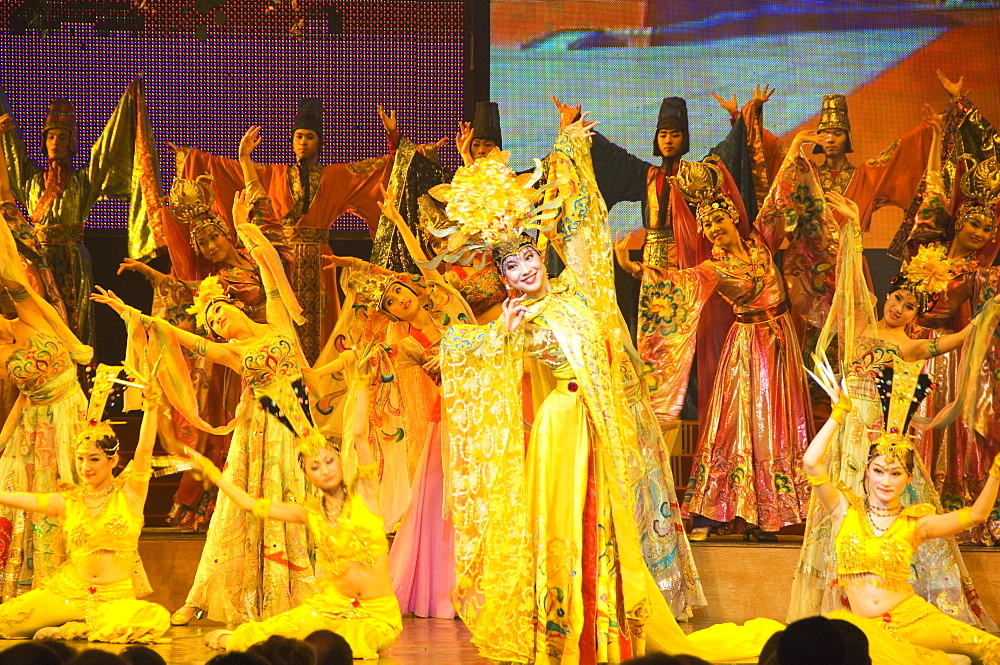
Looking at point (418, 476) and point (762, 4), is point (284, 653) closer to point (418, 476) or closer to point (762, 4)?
point (418, 476)

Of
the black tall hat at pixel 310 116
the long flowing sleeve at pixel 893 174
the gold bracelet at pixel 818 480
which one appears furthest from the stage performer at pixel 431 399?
the long flowing sleeve at pixel 893 174

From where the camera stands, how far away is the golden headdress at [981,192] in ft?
19.5

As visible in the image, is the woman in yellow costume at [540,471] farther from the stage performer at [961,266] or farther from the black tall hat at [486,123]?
the black tall hat at [486,123]

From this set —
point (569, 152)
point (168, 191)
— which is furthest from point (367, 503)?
point (168, 191)

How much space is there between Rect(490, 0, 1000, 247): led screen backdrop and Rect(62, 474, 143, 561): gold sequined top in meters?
3.19

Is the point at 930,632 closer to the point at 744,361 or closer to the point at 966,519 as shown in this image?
the point at 966,519

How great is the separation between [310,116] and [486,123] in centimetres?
107

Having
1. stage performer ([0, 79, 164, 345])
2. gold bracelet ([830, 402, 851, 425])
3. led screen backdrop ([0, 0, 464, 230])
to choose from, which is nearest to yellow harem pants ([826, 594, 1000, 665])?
gold bracelet ([830, 402, 851, 425])

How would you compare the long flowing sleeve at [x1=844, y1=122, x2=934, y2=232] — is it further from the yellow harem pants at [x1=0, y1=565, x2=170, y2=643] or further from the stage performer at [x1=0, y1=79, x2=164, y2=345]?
the yellow harem pants at [x1=0, y1=565, x2=170, y2=643]

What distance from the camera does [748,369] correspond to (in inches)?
229

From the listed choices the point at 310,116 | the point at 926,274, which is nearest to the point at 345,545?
the point at 926,274

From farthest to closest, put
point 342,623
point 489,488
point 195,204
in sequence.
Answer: point 195,204, point 342,623, point 489,488

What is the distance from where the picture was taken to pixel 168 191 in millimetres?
7281

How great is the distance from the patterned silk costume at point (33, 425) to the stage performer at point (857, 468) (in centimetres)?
313
